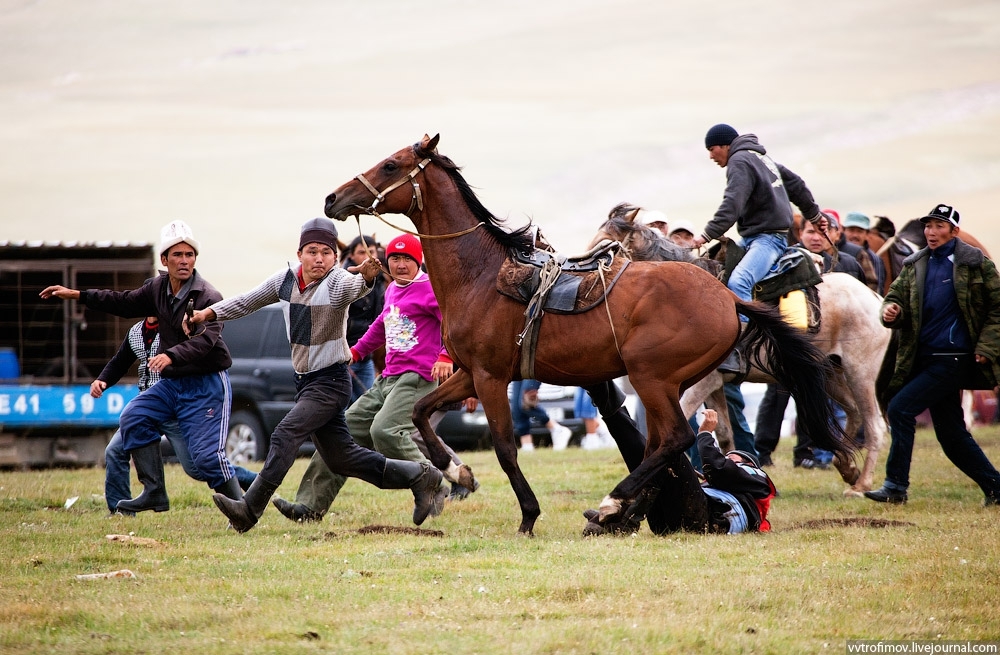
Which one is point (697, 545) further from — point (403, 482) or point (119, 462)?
point (119, 462)

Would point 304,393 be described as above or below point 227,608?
above

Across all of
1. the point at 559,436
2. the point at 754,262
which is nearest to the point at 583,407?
the point at 559,436

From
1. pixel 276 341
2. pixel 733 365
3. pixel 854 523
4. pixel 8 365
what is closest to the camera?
pixel 854 523

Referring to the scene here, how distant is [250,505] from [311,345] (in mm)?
1139

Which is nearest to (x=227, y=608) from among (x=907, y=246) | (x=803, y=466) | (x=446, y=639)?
(x=446, y=639)

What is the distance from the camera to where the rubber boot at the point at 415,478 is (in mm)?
8258

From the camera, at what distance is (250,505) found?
7.78 m

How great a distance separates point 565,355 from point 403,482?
164 centimetres

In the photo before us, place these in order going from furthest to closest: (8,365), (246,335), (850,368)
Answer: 1. (8,365)
2. (246,335)
3. (850,368)

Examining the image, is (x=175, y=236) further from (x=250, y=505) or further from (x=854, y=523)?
(x=854, y=523)

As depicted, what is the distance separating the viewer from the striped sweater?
25.8ft

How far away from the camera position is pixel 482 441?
16.7 meters

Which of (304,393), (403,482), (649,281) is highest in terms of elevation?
(649,281)

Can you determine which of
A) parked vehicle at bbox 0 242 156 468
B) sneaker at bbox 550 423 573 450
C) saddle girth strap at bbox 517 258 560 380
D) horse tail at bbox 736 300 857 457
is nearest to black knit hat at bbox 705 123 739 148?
horse tail at bbox 736 300 857 457
